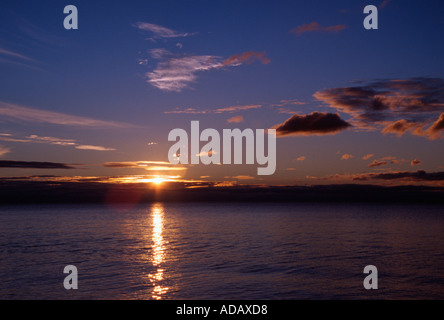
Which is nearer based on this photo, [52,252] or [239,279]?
[239,279]

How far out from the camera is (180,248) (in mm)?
42781

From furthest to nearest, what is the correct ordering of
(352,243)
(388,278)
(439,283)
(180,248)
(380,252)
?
(352,243)
(180,248)
(380,252)
(388,278)
(439,283)

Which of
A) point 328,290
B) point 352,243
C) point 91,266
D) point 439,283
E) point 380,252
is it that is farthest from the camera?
point 352,243
